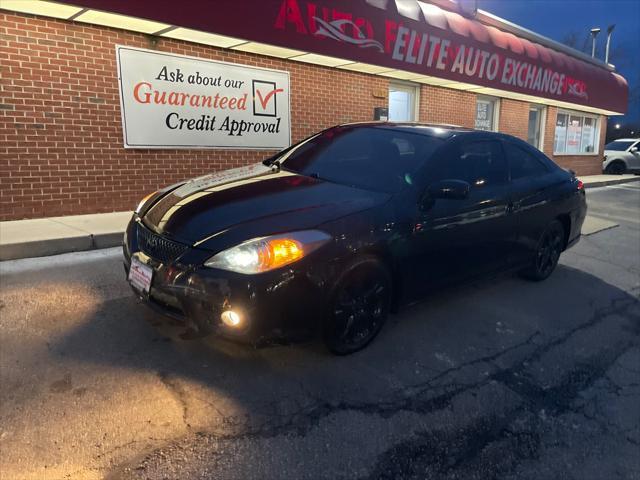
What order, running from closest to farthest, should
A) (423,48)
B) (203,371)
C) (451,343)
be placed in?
1. (203,371)
2. (451,343)
3. (423,48)

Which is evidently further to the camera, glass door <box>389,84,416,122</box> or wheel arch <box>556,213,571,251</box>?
glass door <box>389,84,416,122</box>

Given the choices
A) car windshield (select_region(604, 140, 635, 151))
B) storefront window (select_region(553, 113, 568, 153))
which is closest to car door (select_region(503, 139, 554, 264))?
storefront window (select_region(553, 113, 568, 153))

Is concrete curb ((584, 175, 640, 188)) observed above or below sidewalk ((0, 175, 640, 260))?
below

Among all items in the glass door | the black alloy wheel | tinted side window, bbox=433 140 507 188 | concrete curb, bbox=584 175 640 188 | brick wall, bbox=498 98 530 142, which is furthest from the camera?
concrete curb, bbox=584 175 640 188

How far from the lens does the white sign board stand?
6.78m

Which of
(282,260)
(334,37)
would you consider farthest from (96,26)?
(282,260)

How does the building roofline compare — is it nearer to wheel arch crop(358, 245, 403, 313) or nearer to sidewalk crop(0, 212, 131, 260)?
sidewalk crop(0, 212, 131, 260)

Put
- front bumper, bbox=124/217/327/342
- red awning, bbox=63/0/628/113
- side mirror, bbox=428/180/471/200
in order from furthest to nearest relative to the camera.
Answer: red awning, bbox=63/0/628/113 < side mirror, bbox=428/180/471/200 < front bumper, bbox=124/217/327/342

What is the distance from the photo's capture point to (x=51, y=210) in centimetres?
637

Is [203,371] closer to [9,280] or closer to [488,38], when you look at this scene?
[9,280]

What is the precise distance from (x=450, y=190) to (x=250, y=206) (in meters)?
1.36

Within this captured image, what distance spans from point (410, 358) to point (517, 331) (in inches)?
43.0

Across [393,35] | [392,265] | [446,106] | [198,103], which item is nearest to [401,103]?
[446,106]

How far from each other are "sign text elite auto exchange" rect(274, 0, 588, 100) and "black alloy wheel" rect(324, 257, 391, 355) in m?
5.51
